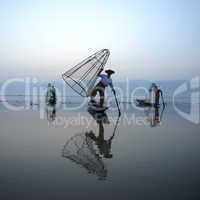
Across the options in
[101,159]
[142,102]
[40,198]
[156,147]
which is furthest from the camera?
[142,102]

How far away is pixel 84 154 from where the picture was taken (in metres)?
9.11

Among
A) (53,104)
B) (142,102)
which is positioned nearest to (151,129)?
(53,104)

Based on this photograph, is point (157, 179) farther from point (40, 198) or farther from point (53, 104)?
point (53, 104)

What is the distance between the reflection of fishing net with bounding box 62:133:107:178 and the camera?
7.53 meters

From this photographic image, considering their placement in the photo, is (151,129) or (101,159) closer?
(101,159)

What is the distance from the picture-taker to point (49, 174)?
689 centimetres

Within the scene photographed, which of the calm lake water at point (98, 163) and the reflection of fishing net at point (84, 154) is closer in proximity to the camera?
the calm lake water at point (98, 163)

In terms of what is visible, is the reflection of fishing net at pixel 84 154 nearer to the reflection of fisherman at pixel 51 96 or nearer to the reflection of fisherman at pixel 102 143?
the reflection of fisherman at pixel 102 143

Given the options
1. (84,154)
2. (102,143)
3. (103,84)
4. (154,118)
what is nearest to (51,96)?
(103,84)

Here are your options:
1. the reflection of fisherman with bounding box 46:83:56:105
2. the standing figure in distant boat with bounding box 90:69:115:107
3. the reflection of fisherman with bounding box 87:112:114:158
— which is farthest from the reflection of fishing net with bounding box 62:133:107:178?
the reflection of fisherman with bounding box 46:83:56:105

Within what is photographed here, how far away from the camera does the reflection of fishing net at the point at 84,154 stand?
7.53 meters

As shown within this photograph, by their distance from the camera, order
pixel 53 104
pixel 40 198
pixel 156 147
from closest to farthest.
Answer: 1. pixel 40 198
2. pixel 156 147
3. pixel 53 104

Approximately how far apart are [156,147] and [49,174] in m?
4.14

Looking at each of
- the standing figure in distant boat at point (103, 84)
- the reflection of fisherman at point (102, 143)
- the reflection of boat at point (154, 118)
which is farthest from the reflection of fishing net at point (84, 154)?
the standing figure in distant boat at point (103, 84)
